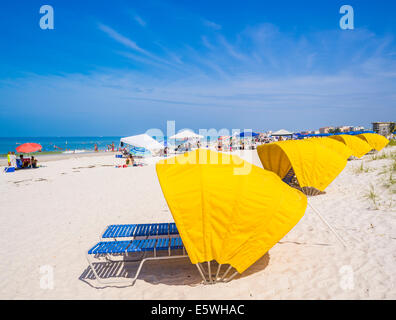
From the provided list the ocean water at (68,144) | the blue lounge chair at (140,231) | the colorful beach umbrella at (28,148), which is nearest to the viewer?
the blue lounge chair at (140,231)

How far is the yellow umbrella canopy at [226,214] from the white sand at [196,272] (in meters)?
0.60

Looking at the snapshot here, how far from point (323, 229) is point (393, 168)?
5997 millimetres

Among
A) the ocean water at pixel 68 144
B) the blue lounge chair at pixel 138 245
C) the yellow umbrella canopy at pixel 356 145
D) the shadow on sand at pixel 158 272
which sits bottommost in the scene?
the shadow on sand at pixel 158 272

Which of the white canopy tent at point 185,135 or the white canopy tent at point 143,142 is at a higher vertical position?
the white canopy tent at point 185,135

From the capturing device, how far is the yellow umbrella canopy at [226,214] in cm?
346

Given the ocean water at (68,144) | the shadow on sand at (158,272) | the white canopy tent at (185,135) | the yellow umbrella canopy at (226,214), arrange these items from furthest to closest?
the ocean water at (68,144)
the white canopy tent at (185,135)
the shadow on sand at (158,272)
the yellow umbrella canopy at (226,214)

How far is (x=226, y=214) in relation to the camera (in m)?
3.49

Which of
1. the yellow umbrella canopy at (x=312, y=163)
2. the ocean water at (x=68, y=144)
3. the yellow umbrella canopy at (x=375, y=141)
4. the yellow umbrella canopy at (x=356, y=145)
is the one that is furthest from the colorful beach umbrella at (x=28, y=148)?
the yellow umbrella canopy at (x=375, y=141)

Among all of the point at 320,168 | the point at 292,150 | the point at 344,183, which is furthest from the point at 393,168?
the point at 292,150

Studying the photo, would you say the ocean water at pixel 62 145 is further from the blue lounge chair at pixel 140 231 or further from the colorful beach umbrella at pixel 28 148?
the blue lounge chair at pixel 140 231

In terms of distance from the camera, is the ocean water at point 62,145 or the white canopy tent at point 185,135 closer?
the white canopy tent at point 185,135

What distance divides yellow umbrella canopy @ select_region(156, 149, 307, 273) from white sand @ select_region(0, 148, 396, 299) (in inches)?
23.7
